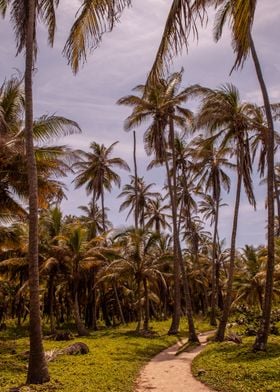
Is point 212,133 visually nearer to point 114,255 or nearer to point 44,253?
point 114,255

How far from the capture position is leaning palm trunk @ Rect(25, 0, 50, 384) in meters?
11.5

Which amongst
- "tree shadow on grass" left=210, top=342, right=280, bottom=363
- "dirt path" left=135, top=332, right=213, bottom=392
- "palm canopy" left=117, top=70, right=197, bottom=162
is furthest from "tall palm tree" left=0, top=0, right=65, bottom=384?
"palm canopy" left=117, top=70, right=197, bottom=162

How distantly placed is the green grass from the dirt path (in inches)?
14.3

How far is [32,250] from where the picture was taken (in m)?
12.2

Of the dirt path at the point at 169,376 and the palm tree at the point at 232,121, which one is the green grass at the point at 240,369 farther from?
the palm tree at the point at 232,121

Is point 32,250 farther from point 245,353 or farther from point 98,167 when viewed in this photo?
point 98,167

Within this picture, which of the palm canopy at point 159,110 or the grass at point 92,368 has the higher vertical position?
the palm canopy at point 159,110

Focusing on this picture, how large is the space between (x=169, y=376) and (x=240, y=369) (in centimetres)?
237

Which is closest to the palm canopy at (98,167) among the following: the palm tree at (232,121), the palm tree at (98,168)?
the palm tree at (98,168)

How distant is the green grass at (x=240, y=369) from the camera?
11.0 metres

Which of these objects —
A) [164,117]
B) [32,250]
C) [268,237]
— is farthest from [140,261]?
[32,250]

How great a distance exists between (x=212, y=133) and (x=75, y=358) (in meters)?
12.4

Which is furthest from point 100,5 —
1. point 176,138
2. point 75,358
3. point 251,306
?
point 251,306

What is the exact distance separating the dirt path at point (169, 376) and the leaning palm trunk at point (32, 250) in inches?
109
